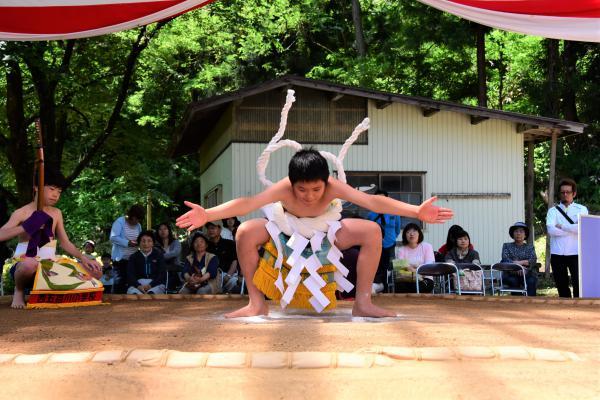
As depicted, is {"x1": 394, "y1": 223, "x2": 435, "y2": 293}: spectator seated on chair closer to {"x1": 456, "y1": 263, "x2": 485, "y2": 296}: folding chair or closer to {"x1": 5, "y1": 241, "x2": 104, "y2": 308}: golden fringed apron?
{"x1": 456, "y1": 263, "x2": 485, "y2": 296}: folding chair

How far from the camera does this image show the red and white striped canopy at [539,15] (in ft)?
18.4

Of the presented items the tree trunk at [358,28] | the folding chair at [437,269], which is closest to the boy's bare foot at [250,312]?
the folding chair at [437,269]

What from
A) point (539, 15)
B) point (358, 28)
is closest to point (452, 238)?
point (539, 15)

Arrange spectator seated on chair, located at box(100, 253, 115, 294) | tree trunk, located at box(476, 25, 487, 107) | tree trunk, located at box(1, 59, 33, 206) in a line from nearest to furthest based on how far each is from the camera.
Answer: spectator seated on chair, located at box(100, 253, 115, 294)
tree trunk, located at box(1, 59, 33, 206)
tree trunk, located at box(476, 25, 487, 107)

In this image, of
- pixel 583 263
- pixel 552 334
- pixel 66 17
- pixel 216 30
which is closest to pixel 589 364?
pixel 552 334

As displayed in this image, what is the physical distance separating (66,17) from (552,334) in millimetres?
4515

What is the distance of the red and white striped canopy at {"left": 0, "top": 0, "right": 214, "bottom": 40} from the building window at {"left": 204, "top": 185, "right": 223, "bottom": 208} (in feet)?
20.8

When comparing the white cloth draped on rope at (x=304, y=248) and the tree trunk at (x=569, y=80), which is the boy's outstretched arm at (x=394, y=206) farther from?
the tree trunk at (x=569, y=80)

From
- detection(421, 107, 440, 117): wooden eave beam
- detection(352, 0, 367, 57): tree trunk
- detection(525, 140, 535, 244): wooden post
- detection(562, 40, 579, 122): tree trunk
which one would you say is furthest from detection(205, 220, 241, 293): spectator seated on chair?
detection(352, 0, 367, 57): tree trunk

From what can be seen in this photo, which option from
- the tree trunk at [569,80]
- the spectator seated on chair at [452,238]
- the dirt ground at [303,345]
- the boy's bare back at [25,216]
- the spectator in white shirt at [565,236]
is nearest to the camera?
the dirt ground at [303,345]

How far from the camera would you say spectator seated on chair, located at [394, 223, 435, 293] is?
7.74 m

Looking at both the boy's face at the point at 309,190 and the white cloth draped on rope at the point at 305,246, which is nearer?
the boy's face at the point at 309,190

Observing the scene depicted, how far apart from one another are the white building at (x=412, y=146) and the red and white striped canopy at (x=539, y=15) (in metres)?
5.07

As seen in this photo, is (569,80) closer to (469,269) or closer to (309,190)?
(469,269)
